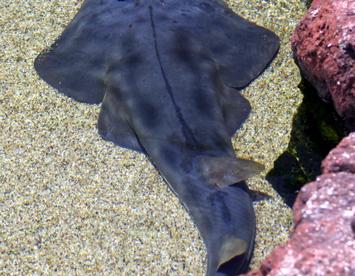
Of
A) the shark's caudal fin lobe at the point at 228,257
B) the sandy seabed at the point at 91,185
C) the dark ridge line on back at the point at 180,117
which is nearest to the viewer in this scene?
the shark's caudal fin lobe at the point at 228,257

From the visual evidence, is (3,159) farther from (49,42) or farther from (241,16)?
(241,16)

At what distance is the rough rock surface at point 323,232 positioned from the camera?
2.13 m

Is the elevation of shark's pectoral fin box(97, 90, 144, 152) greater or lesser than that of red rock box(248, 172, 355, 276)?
lesser

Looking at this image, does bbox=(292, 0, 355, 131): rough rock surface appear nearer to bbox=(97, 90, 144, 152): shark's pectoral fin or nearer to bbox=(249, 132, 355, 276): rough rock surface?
bbox=(249, 132, 355, 276): rough rock surface

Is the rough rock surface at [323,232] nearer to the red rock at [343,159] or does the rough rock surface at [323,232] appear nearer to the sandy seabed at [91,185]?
the red rock at [343,159]

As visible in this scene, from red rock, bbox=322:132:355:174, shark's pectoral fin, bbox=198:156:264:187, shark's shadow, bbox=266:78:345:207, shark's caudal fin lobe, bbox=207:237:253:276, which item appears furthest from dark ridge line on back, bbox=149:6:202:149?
red rock, bbox=322:132:355:174

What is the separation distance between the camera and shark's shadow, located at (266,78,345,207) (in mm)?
3717

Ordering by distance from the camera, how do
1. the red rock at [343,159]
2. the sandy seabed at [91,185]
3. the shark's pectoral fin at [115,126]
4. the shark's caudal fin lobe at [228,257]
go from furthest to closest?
the shark's pectoral fin at [115,126]
the sandy seabed at [91,185]
the shark's caudal fin lobe at [228,257]
the red rock at [343,159]

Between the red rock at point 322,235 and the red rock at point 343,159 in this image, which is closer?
the red rock at point 322,235

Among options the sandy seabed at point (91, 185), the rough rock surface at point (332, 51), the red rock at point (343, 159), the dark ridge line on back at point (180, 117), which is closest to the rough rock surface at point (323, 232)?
the red rock at point (343, 159)

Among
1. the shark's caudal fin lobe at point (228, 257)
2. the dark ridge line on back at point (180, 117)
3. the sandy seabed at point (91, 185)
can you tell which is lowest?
the sandy seabed at point (91, 185)

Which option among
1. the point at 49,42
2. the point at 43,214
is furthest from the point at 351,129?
the point at 49,42

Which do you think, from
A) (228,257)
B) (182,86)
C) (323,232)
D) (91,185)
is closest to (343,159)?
(323,232)

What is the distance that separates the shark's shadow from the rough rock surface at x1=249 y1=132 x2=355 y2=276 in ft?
3.76
